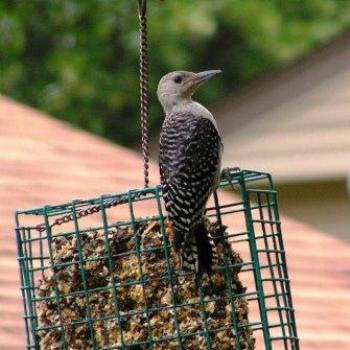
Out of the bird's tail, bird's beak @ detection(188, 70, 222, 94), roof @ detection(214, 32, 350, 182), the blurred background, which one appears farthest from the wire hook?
A: roof @ detection(214, 32, 350, 182)

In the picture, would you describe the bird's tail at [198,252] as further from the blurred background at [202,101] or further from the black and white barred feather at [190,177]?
the blurred background at [202,101]

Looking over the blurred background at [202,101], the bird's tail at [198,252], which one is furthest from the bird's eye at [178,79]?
the blurred background at [202,101]

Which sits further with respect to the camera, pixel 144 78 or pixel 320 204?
pixel 320 204

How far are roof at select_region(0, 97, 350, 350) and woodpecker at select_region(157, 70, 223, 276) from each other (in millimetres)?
2510

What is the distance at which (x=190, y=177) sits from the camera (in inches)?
218

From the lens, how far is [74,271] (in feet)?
18.4

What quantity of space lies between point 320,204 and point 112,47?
15.5ft

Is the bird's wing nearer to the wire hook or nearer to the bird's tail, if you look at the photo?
the bird's tail

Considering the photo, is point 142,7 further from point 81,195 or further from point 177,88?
point 81,195

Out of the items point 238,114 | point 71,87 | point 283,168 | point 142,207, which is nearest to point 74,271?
point 142,207

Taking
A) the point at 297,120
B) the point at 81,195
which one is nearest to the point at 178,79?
the point at 81,195

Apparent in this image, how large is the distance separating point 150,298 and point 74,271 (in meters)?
0.35

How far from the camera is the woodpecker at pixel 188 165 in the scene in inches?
212

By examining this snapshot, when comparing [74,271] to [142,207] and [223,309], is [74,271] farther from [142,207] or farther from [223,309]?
[142,207]
